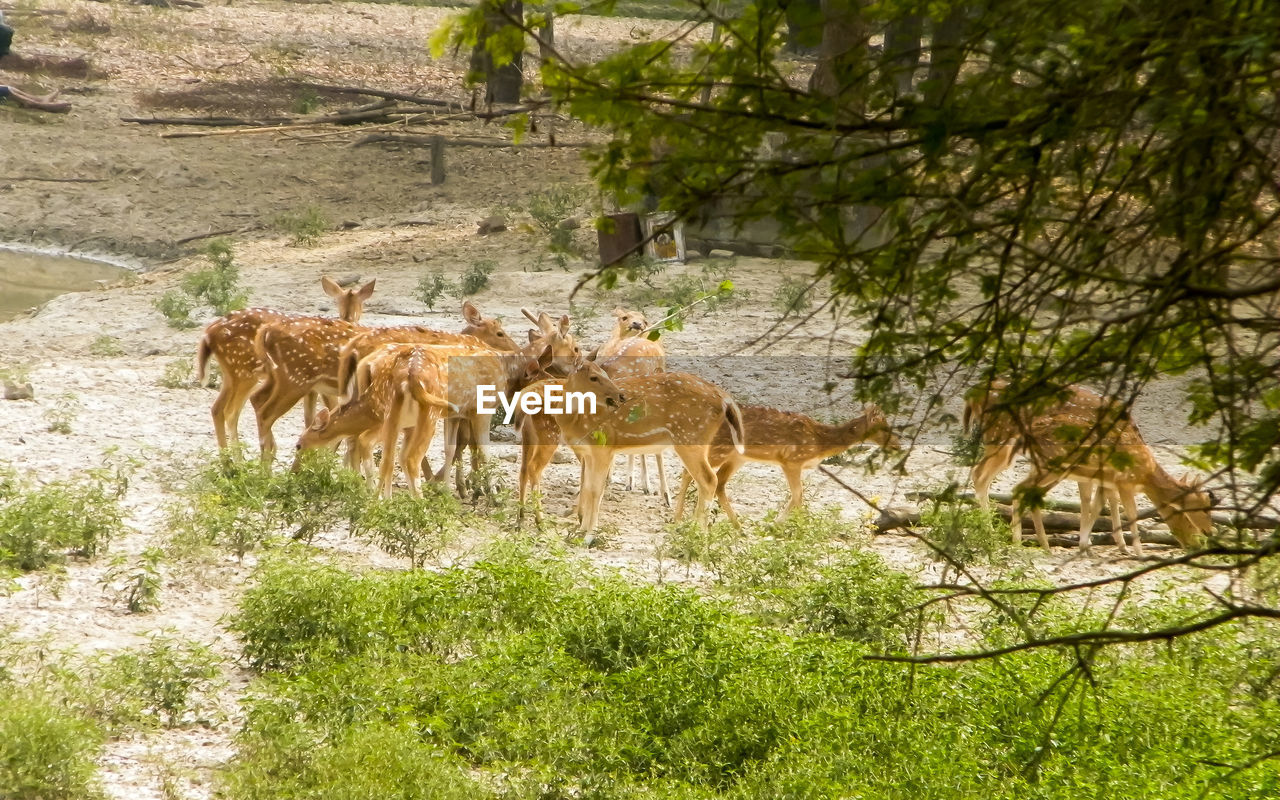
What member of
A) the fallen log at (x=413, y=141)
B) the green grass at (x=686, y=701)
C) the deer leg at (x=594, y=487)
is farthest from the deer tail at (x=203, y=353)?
the fallen log at (x=413, y=141)

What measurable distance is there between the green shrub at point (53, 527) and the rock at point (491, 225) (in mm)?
12302

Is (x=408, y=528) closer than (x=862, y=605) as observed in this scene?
No

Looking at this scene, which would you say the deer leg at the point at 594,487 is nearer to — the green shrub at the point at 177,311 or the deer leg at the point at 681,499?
the deer leg at the point at 681,499

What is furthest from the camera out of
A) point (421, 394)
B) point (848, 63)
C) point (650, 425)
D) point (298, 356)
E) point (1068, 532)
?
point (298, 356)

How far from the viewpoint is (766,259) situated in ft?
63.9

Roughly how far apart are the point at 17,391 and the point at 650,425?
5.26 meters

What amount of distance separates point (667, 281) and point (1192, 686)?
11618 mm

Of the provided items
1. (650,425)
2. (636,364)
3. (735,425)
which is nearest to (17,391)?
(636,364)

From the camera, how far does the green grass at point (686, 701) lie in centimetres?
528

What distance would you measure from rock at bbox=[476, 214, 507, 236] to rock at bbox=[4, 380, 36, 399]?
29.8 ft

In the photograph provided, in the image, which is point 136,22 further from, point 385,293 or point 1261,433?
point 1261,433

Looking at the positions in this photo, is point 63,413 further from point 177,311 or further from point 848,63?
point 848,63

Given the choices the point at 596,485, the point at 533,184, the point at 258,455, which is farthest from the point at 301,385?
the point at 533,184

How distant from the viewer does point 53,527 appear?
7.94 meters
